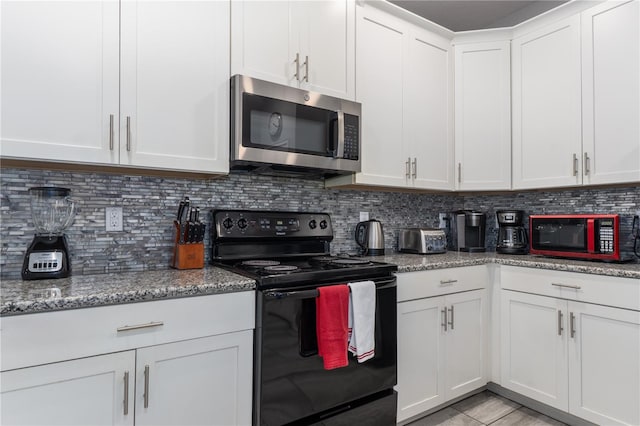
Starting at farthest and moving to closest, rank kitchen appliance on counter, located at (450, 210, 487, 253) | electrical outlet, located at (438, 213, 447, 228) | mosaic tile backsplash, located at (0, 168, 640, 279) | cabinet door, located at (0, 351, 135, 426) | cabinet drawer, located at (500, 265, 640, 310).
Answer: electrical outlet, located at (438, 213, 447, 228) → kitchen appliance on counter, located at (450, 210, 487, 253) → cabinet drawer, located at (500, 265, 640, 310) → mosaic tile backsplash, located at (0, 168, 640, 279) → cabinet door, located at (0, 351, 135, 426)

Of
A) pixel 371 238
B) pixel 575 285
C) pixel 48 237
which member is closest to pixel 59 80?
pixel 48 237

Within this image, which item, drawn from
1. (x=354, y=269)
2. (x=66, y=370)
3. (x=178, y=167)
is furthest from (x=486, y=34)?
(x=66, y=370)

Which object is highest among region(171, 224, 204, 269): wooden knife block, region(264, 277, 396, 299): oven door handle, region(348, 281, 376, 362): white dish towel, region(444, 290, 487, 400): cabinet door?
region(171, 224, 204, 269): wooden knife block

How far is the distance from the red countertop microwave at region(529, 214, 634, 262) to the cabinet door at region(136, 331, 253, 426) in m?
1.97

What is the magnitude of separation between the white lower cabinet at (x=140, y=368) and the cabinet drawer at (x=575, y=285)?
5.57 feet

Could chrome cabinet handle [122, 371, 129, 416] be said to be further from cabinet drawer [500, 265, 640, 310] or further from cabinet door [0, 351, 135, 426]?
cabinet drawer [500, 265, 640, 310]

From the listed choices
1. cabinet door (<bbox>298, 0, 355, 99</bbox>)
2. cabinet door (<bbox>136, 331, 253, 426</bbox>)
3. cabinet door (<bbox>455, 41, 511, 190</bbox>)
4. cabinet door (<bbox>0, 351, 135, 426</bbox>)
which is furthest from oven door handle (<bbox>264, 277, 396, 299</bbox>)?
cabinet door (<bbox>455, 41, 511, 190</bbox>)

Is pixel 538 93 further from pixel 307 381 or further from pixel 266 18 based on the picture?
pixel 307 381

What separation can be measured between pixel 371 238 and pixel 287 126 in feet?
3.23

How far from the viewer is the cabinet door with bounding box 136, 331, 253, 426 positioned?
1312mm

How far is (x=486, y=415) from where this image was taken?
2.22 meters

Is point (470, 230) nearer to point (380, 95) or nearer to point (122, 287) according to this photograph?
point (380, 95)

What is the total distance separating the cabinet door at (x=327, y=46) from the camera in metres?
2.04

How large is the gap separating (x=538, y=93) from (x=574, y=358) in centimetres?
168
